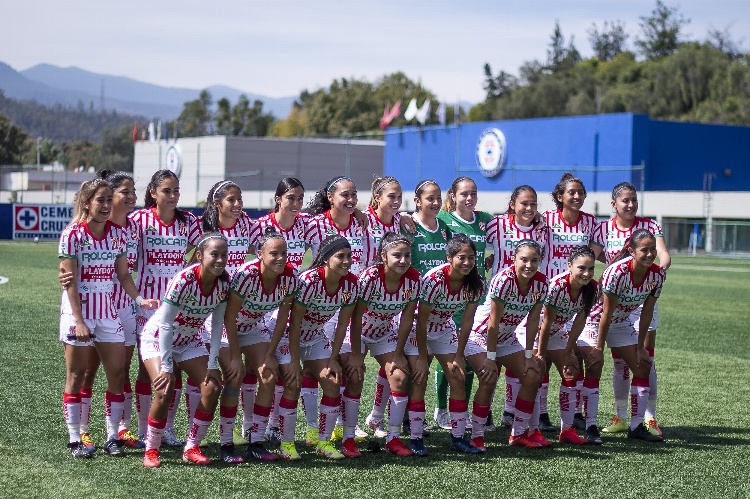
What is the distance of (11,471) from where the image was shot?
5.87 meters

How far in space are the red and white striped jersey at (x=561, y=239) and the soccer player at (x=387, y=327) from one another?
1452 mm

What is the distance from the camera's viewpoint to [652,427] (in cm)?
736

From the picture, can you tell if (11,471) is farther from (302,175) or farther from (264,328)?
(302,175)

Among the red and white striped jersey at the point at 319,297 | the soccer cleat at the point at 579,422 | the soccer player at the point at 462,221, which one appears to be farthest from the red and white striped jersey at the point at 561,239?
the red and white striped jersey at the point at 319,297

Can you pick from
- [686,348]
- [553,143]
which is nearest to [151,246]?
[686,348]

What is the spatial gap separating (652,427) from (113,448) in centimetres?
396

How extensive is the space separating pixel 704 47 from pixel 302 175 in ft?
106

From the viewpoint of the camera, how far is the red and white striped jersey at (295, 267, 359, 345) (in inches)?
249

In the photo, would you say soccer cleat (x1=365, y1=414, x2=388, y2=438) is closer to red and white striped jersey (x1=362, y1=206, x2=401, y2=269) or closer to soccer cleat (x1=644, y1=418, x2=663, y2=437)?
red and white striped jersey (x1=362, y1=206, x2=401, y2=269)

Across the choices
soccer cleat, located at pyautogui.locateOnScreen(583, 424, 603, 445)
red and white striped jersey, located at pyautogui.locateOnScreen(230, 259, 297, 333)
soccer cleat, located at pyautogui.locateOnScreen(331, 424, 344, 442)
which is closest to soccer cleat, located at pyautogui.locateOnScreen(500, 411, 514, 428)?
soccer cleat, located at pyautogui.locateOnScreen(583, 424, 603, 445)

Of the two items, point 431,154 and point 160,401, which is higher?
point 431,154

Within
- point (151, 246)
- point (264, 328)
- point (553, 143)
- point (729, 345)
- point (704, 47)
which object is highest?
point (704, 47)

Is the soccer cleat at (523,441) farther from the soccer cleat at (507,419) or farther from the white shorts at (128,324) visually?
the white shorts at (128,324)

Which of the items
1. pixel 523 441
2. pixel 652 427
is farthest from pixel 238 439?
pixel 652 427
